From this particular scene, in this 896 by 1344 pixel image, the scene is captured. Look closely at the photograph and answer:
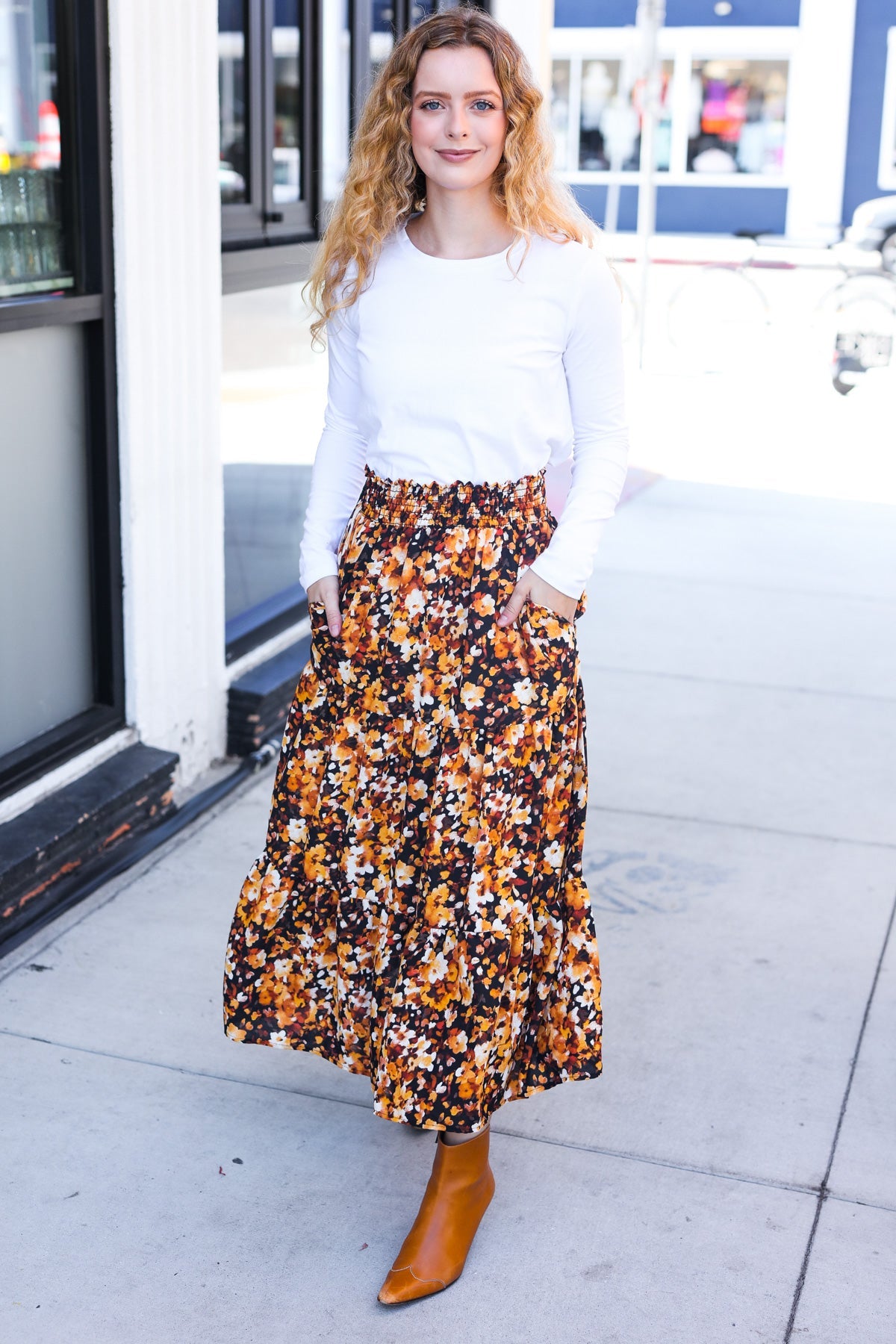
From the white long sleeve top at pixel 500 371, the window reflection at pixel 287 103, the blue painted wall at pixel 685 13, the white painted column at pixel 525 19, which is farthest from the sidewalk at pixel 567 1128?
the blue painted wall at pixel 685 13

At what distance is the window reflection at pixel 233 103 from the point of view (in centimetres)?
466

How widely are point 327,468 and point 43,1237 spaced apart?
53.7 inches

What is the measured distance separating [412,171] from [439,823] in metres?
1.05

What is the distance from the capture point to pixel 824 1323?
2.41m

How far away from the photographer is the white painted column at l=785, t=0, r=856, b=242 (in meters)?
25.1

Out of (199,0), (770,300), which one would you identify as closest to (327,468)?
(199,0)

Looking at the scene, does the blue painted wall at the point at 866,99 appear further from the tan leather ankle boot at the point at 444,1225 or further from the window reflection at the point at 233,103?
the tan leather ankle boot at the point at 444,1225

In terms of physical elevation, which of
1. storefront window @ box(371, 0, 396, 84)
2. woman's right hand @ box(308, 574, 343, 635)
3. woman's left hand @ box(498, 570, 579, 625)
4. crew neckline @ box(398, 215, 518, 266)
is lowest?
woman's right hand @ box(308, 574, 343, 635)

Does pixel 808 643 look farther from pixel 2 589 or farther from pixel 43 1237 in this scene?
pixel 43 1237

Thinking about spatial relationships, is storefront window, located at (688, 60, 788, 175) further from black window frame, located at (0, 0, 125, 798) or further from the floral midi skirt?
the floral midi skirt

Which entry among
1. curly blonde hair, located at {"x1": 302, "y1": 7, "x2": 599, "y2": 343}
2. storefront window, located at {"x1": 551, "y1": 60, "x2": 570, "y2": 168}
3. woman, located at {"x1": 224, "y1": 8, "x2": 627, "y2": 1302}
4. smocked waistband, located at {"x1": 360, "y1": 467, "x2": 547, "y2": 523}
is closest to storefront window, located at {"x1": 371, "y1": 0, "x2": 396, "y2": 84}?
curly blonde hair, located at {"x1": 302, "y1": 7, "x2": 599, "y2": 343}

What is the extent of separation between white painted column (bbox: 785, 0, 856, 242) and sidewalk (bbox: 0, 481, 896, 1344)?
23.0 meters

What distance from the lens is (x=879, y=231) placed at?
1917cm

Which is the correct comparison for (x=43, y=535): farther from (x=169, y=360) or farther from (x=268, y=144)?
(x=268, y=144)
